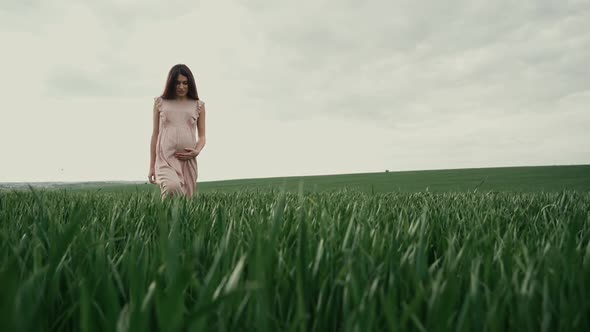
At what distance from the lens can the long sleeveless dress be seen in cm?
434

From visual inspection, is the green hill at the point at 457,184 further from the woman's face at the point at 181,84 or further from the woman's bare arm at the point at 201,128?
the woman's face at the point at 181,84

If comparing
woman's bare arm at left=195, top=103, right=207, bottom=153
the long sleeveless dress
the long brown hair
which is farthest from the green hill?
the long brown hair

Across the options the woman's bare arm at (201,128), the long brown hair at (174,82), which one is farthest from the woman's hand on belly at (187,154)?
the long brown hair at (174,82)

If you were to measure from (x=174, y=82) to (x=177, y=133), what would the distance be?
2.05 ft

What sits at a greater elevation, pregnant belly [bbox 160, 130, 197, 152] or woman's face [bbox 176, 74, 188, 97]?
woman's face [bbox 176, 74, 188, 97]

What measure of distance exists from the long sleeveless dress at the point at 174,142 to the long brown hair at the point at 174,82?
3.3 inches

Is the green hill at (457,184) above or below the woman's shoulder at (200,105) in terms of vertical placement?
below

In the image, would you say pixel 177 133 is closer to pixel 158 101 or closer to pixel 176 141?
pixel 176 141

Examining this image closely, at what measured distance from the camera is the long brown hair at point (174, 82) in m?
4.43

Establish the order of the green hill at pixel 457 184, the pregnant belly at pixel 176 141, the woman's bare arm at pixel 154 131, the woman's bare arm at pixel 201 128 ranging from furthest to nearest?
the green hill at pixel 457 184 → the woman's bare arm at pixel 201 128 → the woman's bare arm at pixel 154 131 → the pregnant belly at pixel 176 141

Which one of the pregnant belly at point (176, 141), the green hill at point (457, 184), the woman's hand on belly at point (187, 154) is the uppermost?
the pregnant belly at point (176, 141)

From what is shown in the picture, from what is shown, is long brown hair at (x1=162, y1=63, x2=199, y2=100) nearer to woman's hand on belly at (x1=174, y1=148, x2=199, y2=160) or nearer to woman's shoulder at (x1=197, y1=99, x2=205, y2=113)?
woman's shoulder at (x1=197, y1=99, x2=205, y2=113)

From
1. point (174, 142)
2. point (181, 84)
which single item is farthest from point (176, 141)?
point (181, 84)

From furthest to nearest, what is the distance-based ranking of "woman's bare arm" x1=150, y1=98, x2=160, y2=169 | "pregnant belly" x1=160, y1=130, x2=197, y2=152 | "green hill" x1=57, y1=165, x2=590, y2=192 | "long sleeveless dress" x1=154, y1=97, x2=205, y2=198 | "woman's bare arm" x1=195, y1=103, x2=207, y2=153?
"green hill" x1=57, y1=165, x2=590, y2=192, "woman's bare arm" x1=195, y1=103, x2=207, y2=153, "woman's bare arm" x1=150, y1=98, x2=160, y2=169, "pregnant belly" x1=160, y1=130, x2=197, y2=152, "long sleeveless dress" x1=154, y1=97, x2=205, y2=198
